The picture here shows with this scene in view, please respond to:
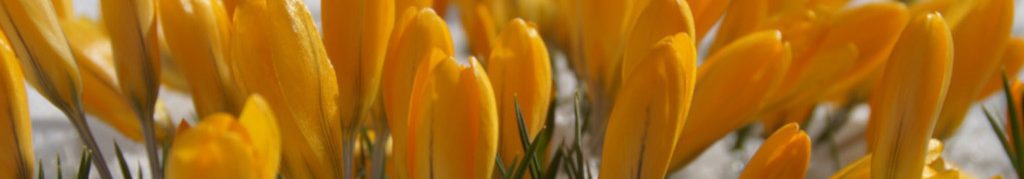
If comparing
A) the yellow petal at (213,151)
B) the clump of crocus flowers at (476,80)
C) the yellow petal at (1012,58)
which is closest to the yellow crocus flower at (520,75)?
the clump of crocus flowers at (476,80)

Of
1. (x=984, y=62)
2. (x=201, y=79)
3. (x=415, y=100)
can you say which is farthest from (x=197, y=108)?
(x=984, y=62)

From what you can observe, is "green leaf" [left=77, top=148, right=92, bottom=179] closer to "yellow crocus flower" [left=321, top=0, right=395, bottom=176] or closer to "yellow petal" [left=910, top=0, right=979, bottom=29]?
"yellow crocus flower" [left=321, top=0, right=395, bottom=176]

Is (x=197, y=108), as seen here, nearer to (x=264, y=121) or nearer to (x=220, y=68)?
(x=220, y=68)

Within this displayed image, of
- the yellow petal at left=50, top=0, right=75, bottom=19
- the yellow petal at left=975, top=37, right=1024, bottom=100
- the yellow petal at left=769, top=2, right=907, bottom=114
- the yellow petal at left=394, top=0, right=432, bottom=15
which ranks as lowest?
the yellow petal at left=975, top=37, right=1024, bottom=100

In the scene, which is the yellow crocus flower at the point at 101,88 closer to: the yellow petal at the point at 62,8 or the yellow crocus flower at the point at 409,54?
the yellow petal at the point at 62,8

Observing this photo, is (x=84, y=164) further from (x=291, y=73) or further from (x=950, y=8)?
(x=950, y=8)

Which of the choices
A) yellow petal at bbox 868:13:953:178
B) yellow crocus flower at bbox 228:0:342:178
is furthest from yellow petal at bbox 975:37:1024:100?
yellow crocus flower at bbox 228:0:342:178
